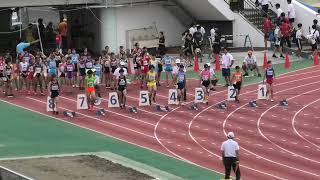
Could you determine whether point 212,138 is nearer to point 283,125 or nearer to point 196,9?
point 283,125

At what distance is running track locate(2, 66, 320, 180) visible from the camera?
22047 mm

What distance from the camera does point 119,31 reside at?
→ 42000mm

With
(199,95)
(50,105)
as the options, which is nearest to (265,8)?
(199,95)

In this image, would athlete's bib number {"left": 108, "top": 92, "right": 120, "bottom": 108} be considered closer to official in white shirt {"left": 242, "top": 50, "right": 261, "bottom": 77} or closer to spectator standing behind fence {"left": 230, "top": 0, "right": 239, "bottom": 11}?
official in white shirt {"left": 242, "top": 50, "right": 261, "bottom": 77}

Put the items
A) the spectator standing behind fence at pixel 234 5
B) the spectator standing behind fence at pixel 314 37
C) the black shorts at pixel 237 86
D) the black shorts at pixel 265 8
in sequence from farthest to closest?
1. the black shorts at pixel 265 8
2. the spectator standing behind fence at pixel 234 5
3. the spectator standing behind fence at pixel 314 37
4. the black shorts at pixel 237 86

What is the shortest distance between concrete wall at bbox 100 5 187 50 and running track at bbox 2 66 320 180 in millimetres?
9419

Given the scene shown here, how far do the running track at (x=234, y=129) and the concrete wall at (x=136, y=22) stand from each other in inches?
371

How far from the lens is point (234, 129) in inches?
1016

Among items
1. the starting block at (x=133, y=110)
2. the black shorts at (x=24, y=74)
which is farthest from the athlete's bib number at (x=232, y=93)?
the black shorts at (x=24, y=74)

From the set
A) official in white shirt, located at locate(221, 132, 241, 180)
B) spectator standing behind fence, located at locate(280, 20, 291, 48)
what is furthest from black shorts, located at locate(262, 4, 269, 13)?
official in white shirt, located at locate(221, 132, 241, 180)

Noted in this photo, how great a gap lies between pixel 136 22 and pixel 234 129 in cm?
1801

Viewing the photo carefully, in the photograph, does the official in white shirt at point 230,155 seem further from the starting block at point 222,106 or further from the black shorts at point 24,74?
the black shorts at point 24,74

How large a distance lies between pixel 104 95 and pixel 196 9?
13.6 metres

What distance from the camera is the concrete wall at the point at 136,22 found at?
4122 centimetres
